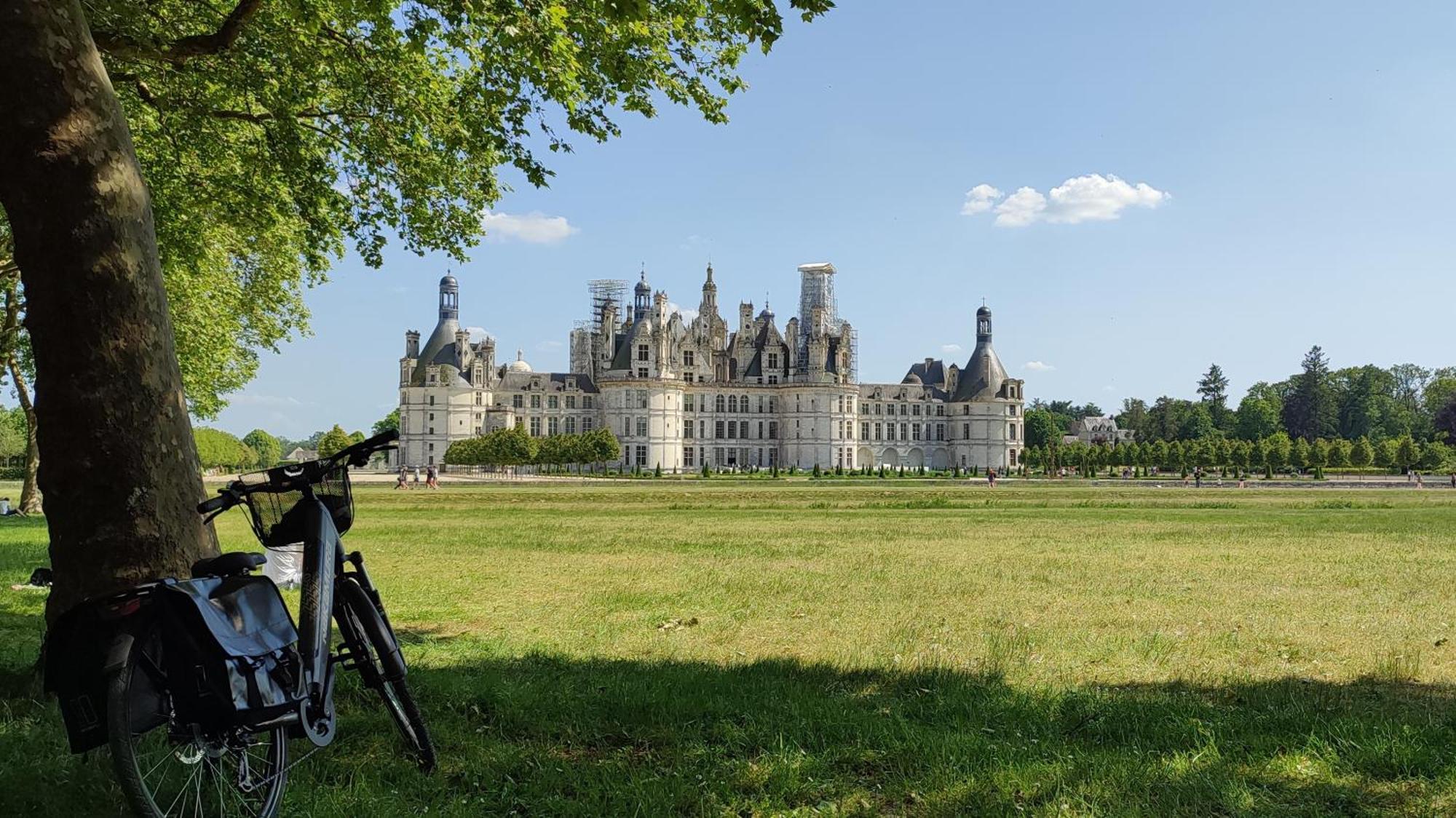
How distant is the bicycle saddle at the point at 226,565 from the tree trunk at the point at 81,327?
4.81 feet

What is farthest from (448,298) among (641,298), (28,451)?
(28,451)

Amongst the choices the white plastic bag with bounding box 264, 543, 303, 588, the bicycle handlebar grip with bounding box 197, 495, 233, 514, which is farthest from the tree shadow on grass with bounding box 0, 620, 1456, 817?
the white plastic bag with bounding box 264, 543, 303, 588

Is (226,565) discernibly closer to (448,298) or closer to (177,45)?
(177,45)

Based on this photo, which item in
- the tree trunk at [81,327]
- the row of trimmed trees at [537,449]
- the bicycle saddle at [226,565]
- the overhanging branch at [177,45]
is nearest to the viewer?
the bicycle saddle at [226,565]

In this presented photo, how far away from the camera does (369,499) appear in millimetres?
36500

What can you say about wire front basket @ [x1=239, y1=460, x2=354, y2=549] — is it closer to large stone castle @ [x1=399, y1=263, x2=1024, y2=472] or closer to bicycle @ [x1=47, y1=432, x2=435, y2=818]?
bicycle @ [x1=47, y1=432, x2=435, y2=818]

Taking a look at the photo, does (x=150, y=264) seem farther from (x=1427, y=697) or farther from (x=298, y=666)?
(x=1427, y=697)

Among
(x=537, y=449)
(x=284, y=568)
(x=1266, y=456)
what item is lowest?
(x=284, y=568)

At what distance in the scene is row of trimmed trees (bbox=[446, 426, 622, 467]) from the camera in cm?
8325

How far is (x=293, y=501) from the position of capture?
4246mm

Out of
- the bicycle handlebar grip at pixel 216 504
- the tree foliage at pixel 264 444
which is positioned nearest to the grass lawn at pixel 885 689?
the bicycle handlebar grip at pixel 216 504

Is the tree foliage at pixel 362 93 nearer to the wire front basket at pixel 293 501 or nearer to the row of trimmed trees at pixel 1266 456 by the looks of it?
the wire front basket at pixel 293 501

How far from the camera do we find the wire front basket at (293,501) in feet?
13.5

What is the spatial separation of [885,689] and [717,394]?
9831 cm
